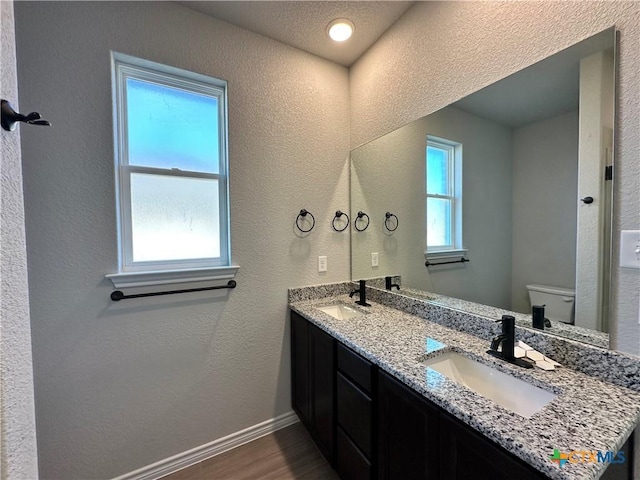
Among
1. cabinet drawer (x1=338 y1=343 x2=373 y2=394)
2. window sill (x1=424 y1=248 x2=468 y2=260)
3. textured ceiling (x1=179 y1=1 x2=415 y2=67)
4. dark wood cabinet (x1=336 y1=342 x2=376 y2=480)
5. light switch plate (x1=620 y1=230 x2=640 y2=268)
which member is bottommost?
dark wood cabinet (x1=336 y1=342 x2=376 y2=480)

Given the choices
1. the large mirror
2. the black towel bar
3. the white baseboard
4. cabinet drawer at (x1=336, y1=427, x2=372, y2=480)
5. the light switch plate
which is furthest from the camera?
the white baseboard

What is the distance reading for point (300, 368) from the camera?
6.03 feet

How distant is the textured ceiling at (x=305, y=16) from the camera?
5.16ft

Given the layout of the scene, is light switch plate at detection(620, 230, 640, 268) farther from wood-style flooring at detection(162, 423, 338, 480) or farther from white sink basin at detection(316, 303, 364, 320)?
wood-style flooring at detection(162, 423, 338, 480)

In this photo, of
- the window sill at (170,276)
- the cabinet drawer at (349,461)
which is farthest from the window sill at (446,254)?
the window sill at (170,276)

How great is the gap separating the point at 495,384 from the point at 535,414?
294 millimetres

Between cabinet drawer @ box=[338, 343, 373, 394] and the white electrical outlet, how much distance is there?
29.9 inches

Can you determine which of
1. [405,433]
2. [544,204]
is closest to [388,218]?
[544,204]

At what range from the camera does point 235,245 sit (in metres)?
1.75

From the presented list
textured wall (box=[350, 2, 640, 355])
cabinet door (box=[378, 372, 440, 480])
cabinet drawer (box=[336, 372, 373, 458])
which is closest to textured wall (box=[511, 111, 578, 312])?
textured wall (box=[350, 2, 640, 355])

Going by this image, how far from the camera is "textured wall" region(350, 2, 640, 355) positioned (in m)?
0.87

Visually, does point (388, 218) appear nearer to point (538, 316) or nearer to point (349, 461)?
point (538, 316)

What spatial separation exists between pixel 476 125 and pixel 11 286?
187 centimetres

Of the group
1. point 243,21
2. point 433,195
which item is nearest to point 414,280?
point 433,195
